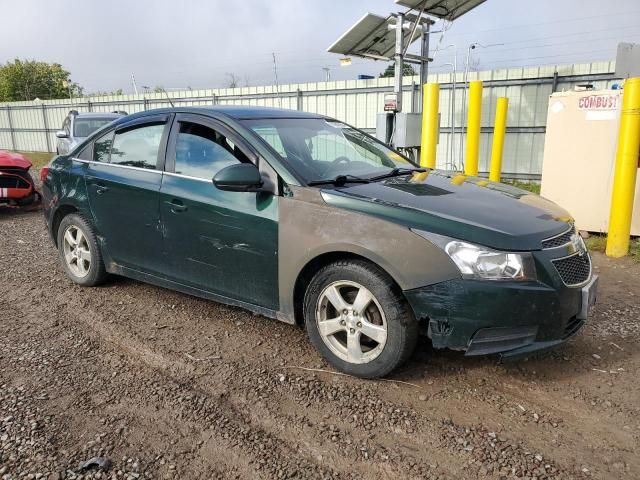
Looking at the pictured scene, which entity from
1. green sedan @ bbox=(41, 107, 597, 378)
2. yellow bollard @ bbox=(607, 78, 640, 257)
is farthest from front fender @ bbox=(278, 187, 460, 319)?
yellow bollard @ bbox=(607, 78, 640, 257)

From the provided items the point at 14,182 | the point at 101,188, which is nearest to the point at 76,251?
the point at 101,188

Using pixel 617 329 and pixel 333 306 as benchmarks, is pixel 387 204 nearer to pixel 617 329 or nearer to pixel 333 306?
pixel 333 306

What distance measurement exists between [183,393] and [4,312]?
2301 mm

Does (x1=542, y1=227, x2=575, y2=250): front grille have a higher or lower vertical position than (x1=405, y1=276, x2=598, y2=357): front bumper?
higher

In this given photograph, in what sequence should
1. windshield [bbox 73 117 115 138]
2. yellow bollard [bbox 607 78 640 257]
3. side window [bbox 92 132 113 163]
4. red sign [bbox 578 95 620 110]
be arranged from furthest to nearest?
windshield [bbox 73 117 115 138] → red sign [bbox 578 95 620 110] → yellow bollard [bbox 607 78 640 257] → side window [bbox 92 132 113 163]

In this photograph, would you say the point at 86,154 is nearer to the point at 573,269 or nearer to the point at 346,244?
the point at 346,244

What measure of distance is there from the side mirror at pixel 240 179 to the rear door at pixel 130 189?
2.88 ft

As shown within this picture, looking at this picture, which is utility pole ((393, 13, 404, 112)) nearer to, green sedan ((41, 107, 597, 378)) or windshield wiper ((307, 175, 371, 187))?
green sedan ((41, 107, 597, 378))

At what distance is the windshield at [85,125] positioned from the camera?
1221cm

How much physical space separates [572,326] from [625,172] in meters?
3.81

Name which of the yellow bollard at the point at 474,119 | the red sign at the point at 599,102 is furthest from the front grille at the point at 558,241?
the yellow bollard at the point at 474,119

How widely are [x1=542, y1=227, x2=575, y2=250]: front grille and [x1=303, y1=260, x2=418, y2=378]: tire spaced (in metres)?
0.87

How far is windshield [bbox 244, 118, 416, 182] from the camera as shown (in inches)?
140

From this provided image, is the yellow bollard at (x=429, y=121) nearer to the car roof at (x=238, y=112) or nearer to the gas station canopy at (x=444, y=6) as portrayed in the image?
the gas station canopy at (x=444, y=6)
